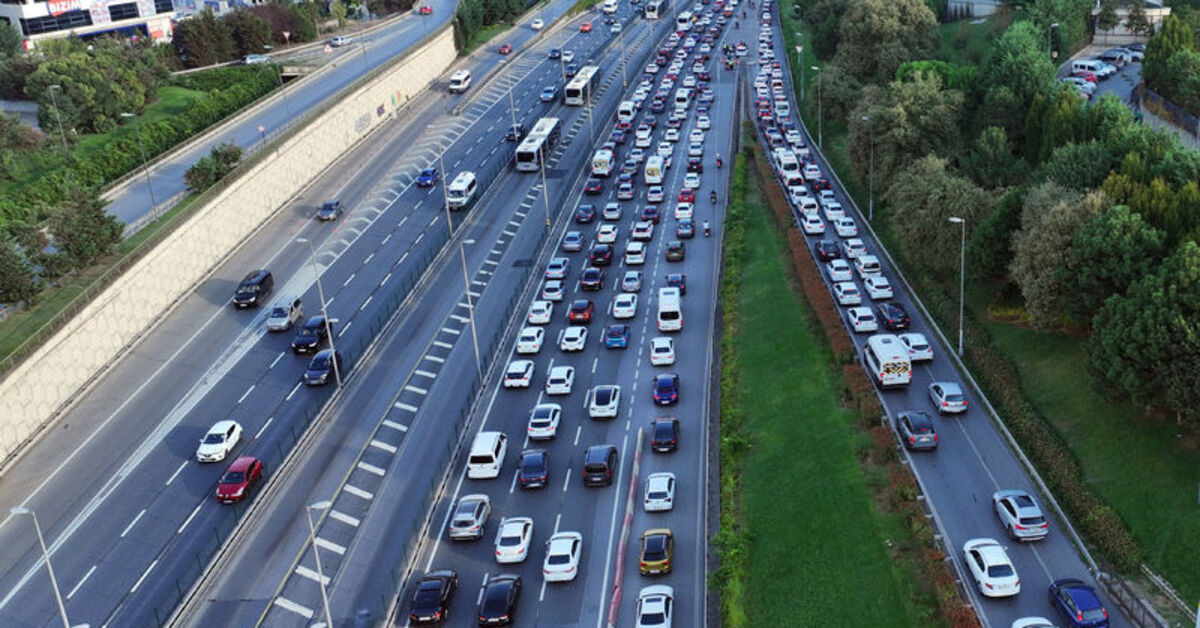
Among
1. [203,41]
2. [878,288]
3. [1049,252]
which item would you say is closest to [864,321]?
[878,288]

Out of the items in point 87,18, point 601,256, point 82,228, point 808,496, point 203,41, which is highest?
point 87,18

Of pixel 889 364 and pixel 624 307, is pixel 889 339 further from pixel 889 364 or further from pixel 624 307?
pixel 624 307

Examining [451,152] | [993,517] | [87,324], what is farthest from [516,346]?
[451,152]

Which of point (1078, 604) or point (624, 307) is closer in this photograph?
point (1078, 604)

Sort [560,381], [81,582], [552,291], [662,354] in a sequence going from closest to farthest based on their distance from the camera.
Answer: [81,582] → [560,381] → [662,354] → [552,291]

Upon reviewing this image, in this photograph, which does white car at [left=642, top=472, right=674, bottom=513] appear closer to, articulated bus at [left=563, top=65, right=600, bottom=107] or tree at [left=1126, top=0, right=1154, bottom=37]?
articulated bus at [left=563, top=65, right=600, bottom=107]

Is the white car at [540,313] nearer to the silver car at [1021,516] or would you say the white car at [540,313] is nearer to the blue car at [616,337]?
the blue car at [616,337]

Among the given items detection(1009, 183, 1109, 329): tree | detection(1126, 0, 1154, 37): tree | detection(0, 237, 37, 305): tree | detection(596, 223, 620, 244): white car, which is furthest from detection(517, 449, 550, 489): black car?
detection(1126, 0, 1154, 37): tree
